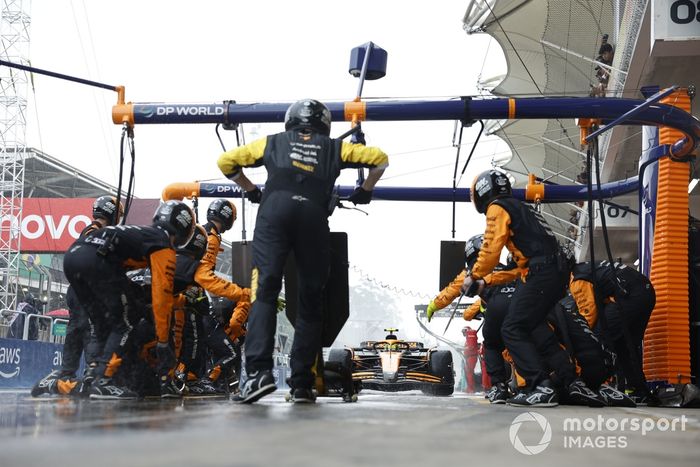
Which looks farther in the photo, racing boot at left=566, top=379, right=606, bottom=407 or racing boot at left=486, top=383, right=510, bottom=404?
racing boot at left=486, top=383, right=510, bottom=404

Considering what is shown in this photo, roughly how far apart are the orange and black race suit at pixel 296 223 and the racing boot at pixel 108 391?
5.26ft

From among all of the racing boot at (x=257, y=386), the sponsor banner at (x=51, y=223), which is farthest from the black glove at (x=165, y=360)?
the sponsor banner at (x=51, y=223)

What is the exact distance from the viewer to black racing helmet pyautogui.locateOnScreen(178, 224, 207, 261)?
9070 mm

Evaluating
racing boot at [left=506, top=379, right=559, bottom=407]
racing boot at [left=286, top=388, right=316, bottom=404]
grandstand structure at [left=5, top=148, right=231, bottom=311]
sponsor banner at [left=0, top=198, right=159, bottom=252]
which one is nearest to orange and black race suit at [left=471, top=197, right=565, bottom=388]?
racing boot at [left=506, top=379, right=559, bottom=407]

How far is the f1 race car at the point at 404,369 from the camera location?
602 inches

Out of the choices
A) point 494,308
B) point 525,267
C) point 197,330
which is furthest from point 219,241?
point 525,267

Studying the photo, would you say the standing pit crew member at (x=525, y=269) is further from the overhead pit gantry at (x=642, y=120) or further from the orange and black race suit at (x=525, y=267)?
the overhead pit gantry at (x=642, y=120)

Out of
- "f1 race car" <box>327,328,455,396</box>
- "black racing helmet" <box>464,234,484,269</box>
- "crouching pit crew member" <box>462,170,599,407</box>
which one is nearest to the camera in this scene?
"crouching pit crew member" <box>462,170,599,407</box>

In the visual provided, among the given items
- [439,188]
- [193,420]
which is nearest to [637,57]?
[439,188]

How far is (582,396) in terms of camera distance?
Result: 7145 millimetres

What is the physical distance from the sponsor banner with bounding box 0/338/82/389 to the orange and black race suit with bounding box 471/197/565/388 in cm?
823

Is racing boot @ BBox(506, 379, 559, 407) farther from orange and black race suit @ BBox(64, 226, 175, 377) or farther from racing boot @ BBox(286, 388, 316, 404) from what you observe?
orange and black race suit @ BBox(64, 226, 175, 377)

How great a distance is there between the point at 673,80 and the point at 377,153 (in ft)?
29.2

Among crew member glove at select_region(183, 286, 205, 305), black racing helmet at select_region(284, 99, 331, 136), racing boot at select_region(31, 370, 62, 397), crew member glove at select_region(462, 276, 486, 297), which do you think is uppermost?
black racing helmet at select_region(284, 99, 331, 136)
